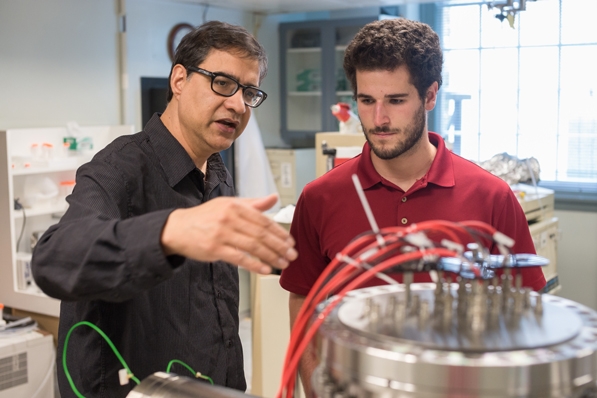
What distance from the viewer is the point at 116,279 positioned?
2.82ft

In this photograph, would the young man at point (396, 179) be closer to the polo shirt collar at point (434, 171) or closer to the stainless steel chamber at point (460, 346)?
the polo shirt collar at point (434, 171)

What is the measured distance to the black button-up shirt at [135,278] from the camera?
2.83ft

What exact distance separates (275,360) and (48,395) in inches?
47.6

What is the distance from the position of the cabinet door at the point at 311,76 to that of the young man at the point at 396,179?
3460mm

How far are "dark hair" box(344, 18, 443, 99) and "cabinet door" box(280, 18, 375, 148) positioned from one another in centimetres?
341

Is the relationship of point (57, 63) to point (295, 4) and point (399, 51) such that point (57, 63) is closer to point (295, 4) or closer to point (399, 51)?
point (295, 4)

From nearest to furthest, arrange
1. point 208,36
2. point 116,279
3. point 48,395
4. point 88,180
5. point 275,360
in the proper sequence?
point 116,279 → point 88,180 → point 208,36 → point 275,360 → point 48,395

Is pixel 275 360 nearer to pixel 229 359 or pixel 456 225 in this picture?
pixel 229 359

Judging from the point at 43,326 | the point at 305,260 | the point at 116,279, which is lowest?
the point at 43,326

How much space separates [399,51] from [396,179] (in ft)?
0.94

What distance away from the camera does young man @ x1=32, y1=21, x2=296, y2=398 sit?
82 centimetres

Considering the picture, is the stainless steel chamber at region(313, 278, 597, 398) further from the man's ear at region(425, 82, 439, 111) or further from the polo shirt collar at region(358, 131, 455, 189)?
the man's ear at region(425, 82, 439, 111)

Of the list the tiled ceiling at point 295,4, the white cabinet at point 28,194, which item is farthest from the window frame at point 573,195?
the white cabinet at point 28,194

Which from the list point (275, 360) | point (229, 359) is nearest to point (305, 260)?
point (229, 359)
